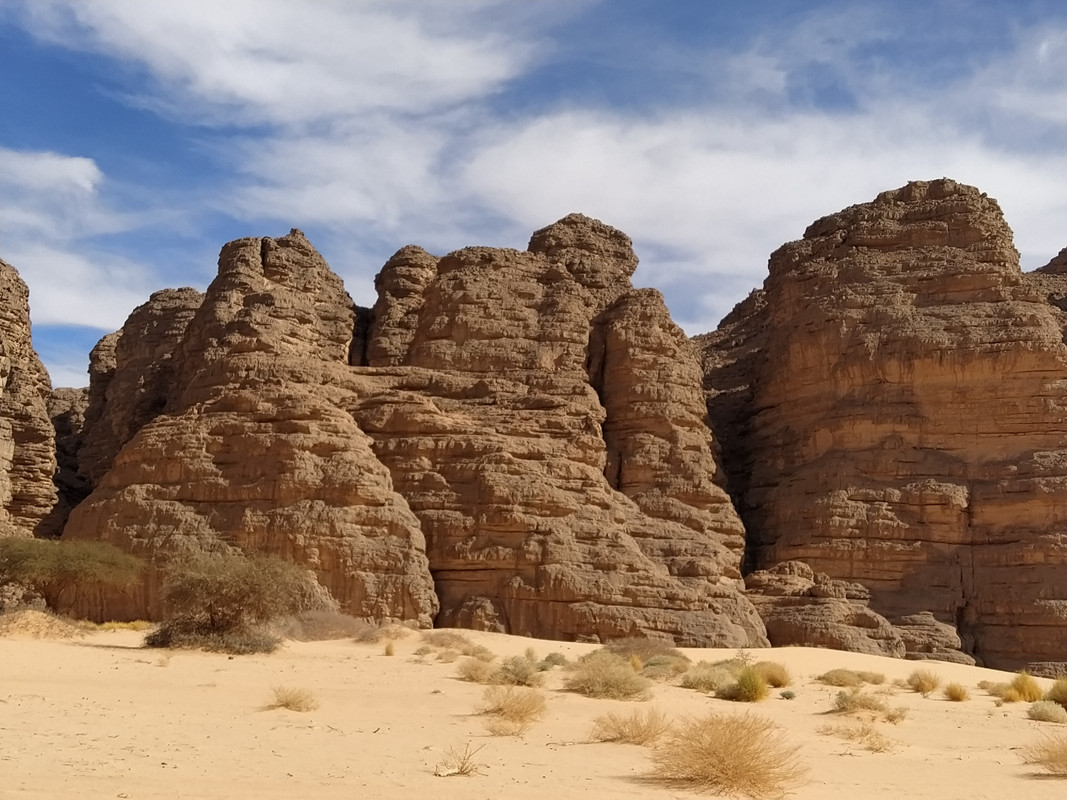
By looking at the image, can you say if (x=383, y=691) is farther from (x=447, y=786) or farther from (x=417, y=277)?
(x=417, y=277)

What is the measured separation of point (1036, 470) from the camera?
3712cm

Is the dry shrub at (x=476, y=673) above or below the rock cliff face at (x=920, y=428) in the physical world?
below

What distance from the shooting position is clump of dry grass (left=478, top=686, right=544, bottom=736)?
1349 centimetres

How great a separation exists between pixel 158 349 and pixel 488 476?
22663 mm

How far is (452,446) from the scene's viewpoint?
3531 centimetres

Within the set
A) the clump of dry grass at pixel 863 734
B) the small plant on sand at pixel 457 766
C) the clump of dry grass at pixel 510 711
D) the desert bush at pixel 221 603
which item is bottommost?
the clump of dry grass at pixel 863 734

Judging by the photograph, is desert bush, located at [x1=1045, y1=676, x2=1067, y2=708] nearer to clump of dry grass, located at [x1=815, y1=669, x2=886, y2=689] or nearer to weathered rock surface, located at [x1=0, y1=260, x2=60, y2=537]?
clump of dry grass, located at [x1=815, y1=669, x2=886, y2=689]

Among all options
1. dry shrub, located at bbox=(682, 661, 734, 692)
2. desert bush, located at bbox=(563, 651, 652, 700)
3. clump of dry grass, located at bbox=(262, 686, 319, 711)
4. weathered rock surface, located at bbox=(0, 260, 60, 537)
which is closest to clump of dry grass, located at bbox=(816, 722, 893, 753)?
desert bush, located at bbox=(563, 651, 652, 700)

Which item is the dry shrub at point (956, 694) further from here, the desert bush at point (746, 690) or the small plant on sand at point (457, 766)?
the small plant on sand at point (457, 766)

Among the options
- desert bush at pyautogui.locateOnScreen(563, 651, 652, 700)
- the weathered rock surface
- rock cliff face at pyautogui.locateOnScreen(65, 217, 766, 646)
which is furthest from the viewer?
the weathered rock surface

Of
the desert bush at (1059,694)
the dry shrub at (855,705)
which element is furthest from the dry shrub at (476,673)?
the desert bush at (1059,694)

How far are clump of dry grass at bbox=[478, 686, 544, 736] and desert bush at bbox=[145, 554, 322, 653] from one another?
30.1ft

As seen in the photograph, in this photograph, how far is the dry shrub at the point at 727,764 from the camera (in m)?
10.4

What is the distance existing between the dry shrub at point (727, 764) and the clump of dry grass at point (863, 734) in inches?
124
